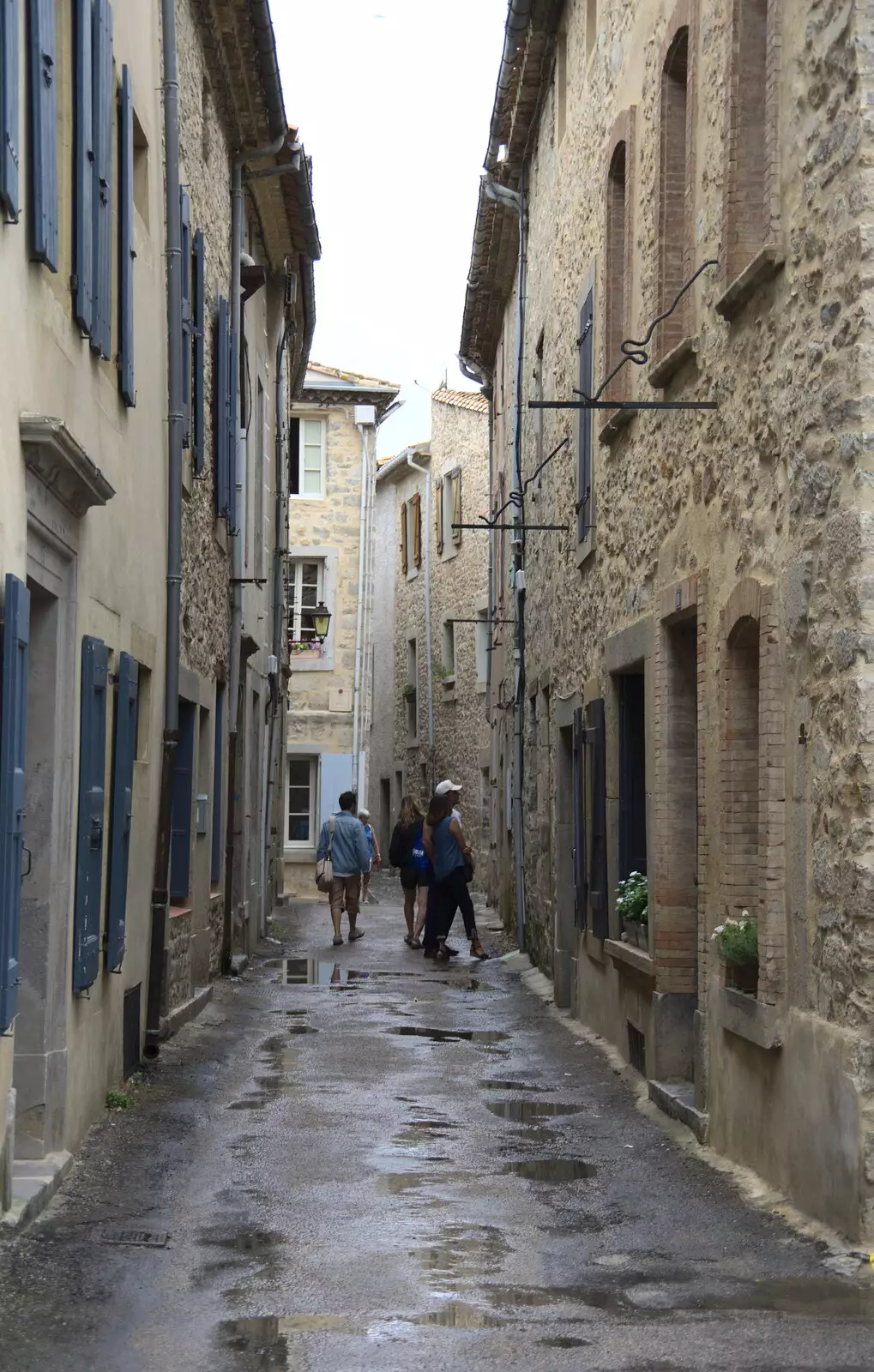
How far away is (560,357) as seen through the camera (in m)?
14.8

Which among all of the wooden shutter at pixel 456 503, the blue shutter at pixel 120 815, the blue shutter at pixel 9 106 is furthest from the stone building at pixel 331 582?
the blue shutter at pixel 9 106

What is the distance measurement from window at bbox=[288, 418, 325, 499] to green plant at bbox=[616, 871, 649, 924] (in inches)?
860

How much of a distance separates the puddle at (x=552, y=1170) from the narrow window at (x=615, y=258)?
5412 mm

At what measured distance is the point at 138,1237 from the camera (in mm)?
6137

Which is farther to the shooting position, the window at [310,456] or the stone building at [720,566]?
the window at [310,456]

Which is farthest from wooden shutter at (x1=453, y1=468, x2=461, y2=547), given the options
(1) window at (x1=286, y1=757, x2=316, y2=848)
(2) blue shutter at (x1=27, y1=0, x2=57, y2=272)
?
(2) blue shutter at (x1=27, y1=0, x2=57, y2=272)

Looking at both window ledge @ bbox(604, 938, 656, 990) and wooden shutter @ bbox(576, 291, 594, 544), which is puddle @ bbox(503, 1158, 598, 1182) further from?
wooden shutter @ bbox(576, 291, 594, 544)

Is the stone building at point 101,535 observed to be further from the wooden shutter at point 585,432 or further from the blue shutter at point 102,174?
the wooden shutter at point 585,432

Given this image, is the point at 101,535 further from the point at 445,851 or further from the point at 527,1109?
the point at 445,851

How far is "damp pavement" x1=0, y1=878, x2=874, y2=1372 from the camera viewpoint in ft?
15.7

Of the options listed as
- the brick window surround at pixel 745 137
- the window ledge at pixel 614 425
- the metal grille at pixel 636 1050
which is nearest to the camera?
the brick window surround at pixel 745 137

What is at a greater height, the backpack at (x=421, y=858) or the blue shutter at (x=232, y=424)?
the blue shutter at (x=232, y=424)

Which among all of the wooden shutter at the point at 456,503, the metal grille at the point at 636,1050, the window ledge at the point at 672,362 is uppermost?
the wooden shutter at the point at 456,503

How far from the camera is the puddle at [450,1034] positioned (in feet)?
37.5
